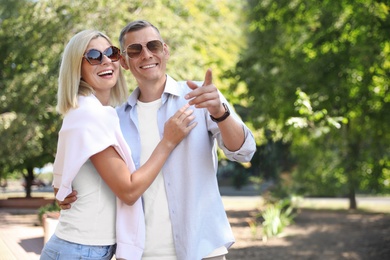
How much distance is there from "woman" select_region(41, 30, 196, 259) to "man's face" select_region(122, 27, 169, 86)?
0.78ft

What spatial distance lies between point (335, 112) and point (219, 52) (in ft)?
24.3

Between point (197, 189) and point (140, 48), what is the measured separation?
2.16ft

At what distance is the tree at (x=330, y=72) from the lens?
40.4 ft

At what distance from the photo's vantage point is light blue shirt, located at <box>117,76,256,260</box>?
2586mm

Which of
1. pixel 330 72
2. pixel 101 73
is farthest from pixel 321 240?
pixel 101 73

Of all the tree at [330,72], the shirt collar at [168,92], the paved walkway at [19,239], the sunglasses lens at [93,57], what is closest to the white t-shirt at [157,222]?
the shirt collar at [168,92]

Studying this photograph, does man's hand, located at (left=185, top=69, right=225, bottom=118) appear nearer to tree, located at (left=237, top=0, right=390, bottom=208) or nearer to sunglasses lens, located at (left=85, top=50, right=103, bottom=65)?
sunglasses lens, located at (left=85, top=50, right=103, bottom=65)

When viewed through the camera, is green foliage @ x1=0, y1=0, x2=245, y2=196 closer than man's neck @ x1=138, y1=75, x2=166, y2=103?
No

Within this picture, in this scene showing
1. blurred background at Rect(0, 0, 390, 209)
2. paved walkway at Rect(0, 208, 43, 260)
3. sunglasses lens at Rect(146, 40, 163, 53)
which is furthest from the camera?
blurred background at Rect(0, 0, 390, 209)

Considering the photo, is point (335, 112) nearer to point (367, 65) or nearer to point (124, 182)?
point (367, 65)

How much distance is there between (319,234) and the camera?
1759 cm

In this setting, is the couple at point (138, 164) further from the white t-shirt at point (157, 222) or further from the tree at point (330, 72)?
the tree at point (330, 72)

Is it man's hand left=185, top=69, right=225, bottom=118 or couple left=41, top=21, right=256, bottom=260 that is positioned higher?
man's hand left=185, top=69, right=225, bottom=118

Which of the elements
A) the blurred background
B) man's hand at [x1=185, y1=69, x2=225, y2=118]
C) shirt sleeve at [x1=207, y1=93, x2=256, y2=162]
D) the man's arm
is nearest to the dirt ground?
the blurred background
